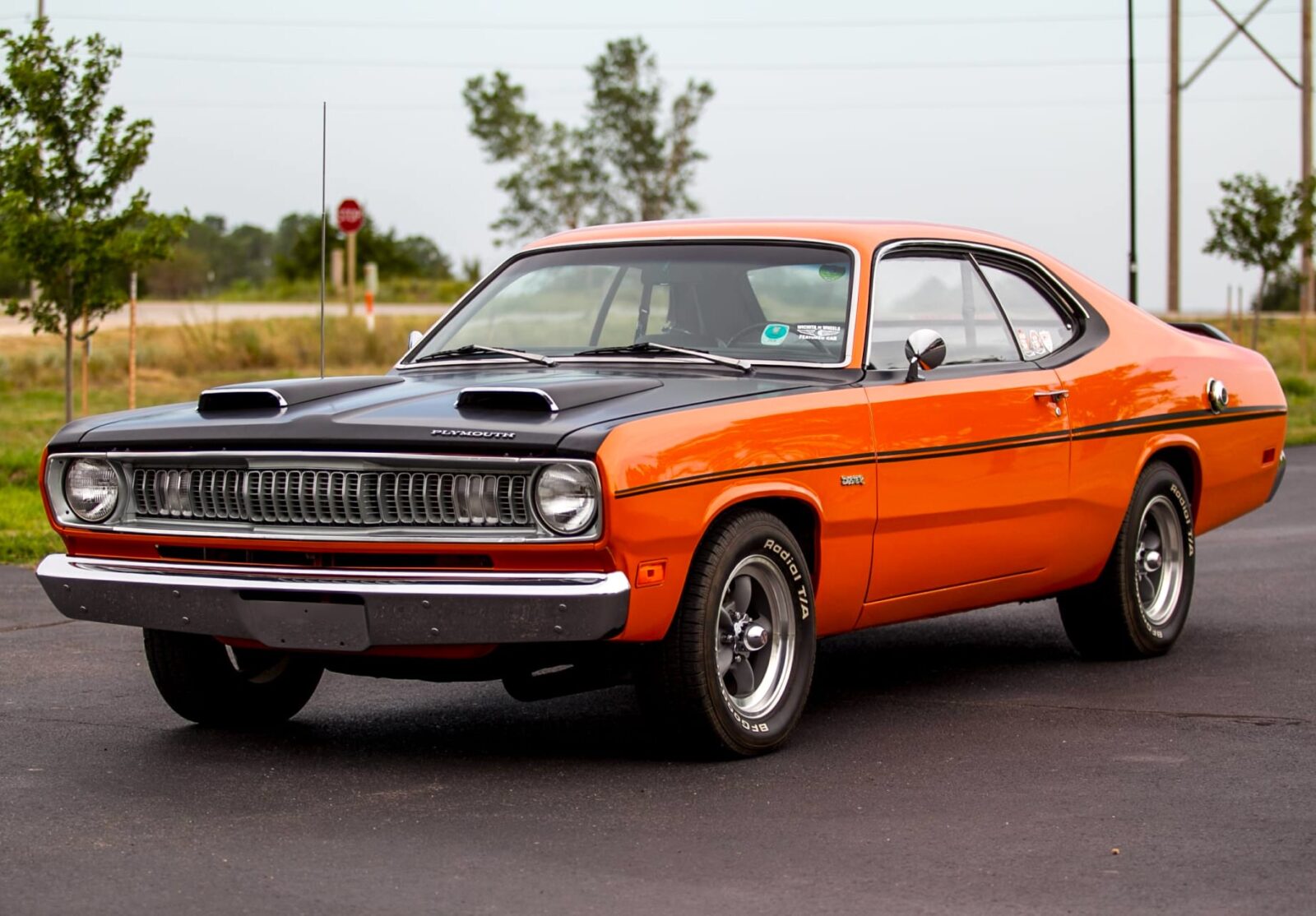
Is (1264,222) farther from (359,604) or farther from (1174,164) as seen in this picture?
(359,604)

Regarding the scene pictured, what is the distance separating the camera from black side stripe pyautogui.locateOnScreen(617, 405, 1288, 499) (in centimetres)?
562

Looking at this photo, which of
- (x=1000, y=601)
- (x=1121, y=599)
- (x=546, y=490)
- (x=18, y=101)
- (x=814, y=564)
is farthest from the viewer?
(x=18, y=101)

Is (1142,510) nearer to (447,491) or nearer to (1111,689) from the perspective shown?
(1111,689)

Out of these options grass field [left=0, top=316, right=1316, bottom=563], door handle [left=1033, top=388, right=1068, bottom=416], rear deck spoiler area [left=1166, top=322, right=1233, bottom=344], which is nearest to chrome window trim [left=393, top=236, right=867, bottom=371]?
door handle [left=1033, top=388, right=1068, bottom=416]

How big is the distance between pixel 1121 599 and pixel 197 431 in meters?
3.76

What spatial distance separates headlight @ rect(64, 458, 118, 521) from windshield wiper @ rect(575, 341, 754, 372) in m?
1.61

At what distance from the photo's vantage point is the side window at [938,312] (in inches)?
265

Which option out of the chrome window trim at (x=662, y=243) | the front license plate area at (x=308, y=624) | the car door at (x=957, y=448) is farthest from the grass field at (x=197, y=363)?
the front license plate area at (x=308, y=624)

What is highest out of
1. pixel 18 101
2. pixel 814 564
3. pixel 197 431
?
pixel 18 101

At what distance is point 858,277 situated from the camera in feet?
22.1

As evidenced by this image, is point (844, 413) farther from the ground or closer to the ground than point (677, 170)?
closer to the ground

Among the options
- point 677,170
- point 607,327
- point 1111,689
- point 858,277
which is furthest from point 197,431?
point 677,170

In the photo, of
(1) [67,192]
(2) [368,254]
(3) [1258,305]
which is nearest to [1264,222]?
(3) [1258,305]

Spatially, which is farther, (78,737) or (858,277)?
(858,277)
